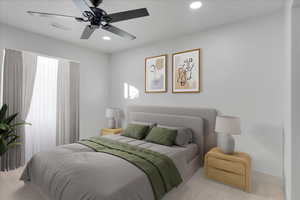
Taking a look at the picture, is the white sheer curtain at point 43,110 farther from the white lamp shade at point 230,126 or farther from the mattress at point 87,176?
the white lamp shade at point 230,126

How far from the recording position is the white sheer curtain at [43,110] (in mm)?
3303

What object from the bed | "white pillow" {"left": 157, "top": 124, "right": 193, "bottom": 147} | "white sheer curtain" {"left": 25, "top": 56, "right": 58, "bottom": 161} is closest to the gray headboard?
the bed

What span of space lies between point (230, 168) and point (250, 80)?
1.50 meters

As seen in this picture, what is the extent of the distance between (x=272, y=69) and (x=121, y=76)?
3476mm

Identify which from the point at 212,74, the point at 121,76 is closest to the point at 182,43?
the point at 212,74

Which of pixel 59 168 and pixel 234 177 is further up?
pixel 59 168

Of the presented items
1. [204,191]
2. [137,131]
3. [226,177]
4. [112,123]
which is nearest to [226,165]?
[226,177]

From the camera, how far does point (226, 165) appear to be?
2275 millimetres

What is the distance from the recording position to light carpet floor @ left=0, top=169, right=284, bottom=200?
6.55 ft

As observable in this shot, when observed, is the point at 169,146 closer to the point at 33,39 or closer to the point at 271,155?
the point at 271,155

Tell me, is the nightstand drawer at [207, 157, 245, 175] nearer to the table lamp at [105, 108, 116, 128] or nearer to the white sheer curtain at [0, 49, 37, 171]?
the table lamp at [105, 108, 116, 128]

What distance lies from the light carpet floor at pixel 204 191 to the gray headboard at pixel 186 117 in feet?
2.49

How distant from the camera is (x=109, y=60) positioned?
4.71 meters

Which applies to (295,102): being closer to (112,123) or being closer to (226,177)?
(226,177)
